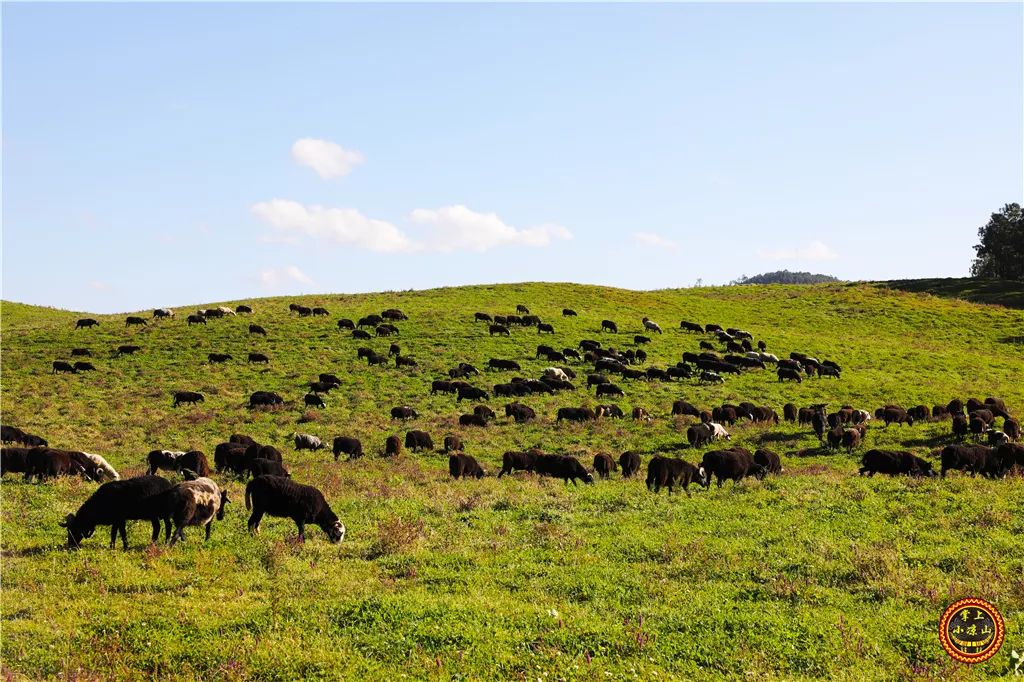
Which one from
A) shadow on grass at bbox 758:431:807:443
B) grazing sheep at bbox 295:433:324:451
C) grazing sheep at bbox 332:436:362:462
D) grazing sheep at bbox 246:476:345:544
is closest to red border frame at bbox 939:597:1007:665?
grazing sheep at bbox 246:476:345:544

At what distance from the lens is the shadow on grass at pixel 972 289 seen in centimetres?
8344

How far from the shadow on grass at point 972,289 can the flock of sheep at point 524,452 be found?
5502 cm

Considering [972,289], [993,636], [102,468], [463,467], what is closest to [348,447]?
[463,467]

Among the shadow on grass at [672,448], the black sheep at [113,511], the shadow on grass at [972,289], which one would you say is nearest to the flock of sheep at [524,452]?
the black sheep at [113,511]

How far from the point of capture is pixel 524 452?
23250 mm

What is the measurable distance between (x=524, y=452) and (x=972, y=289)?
91584 millimetres

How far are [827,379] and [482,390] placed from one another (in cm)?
2146

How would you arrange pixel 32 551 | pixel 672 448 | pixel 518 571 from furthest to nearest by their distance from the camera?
pixel 672 448, pixel 32 551, pixel 518 571

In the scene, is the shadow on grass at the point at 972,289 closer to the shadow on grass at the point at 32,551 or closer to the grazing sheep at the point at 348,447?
the grazing sheep at the point at 348,447

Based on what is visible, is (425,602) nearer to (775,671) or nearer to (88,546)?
(775,671)

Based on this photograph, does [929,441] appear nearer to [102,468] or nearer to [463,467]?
[463,467]

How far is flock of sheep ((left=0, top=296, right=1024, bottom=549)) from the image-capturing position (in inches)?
520

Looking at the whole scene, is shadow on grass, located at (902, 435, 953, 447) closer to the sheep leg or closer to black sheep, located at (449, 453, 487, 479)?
black sheep, located at (449, 453, 487, 479)

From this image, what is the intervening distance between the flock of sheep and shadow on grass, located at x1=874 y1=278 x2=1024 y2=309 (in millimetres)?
55022
